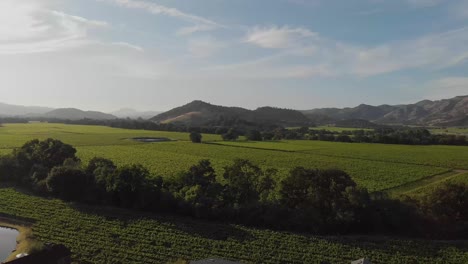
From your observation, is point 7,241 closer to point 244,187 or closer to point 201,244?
point 201,244

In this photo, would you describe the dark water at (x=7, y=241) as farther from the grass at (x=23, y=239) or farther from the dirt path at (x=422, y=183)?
the dirt path at (x=422, y=183)

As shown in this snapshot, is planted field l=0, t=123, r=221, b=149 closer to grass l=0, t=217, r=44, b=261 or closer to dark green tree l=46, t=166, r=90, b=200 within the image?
dark green tree l=46, t=166, r=90, b=200

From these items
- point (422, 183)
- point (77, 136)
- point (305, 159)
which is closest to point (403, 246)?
point (422, 183)

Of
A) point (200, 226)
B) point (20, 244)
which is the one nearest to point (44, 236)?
point (20, 244)

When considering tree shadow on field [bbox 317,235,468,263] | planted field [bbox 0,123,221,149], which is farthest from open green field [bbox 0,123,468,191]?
tree shadow on field [bbox 317,235,468,263]

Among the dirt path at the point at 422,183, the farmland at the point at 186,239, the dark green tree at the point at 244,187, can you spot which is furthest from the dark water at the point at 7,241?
the dirt path at the point at 422,183

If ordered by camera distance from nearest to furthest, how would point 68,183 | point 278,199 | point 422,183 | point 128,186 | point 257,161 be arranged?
1. point 278,199
2. point 128,186
3. point 68,183
4. point 422,183
5. point 257,161
